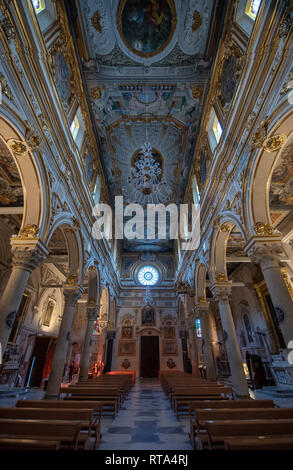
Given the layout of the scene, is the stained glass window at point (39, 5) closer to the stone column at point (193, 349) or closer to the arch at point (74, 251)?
the arch at point (74, 251)

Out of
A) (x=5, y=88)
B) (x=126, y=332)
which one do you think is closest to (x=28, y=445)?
(x=5, y=88)

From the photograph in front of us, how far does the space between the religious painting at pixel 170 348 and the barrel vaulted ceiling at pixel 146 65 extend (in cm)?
1687

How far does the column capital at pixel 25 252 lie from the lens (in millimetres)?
6055

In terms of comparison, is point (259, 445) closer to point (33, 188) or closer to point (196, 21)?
point (33, 188)

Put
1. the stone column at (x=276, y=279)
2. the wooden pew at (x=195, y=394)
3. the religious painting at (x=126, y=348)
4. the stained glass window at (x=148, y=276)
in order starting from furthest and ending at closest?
the stained glass window at (x=148, y=276) < the religious painting at (x=126, y=348) < the wooden pew at (x=195, y=394) < the stone column at (x=276, y=279)

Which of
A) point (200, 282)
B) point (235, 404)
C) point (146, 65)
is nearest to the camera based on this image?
point (235, 404)

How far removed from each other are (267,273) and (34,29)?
9.16m

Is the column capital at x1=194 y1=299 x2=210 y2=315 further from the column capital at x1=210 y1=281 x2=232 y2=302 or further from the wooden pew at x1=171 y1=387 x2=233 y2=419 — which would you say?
the wooden pew at x1=171 y1=387 x2=233 y2=419

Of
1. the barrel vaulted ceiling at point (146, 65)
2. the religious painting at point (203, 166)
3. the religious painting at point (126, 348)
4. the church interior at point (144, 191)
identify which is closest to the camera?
the church interior at point (144, 191)

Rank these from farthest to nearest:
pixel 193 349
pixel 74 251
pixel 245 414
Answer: pixel 193 349
pixel 74 251
pixel 245 414

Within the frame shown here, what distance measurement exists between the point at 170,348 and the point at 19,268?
18348mm

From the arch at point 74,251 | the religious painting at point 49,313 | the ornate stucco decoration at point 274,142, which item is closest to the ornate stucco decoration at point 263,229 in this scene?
the ornate stucco decoration at point 274,142

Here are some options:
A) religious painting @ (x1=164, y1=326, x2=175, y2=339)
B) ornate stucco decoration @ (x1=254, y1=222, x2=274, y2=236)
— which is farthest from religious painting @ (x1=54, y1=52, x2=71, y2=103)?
religious painting @ (x1=164, y1=326, x2=175, y2=339)

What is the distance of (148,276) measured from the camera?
2391cm
